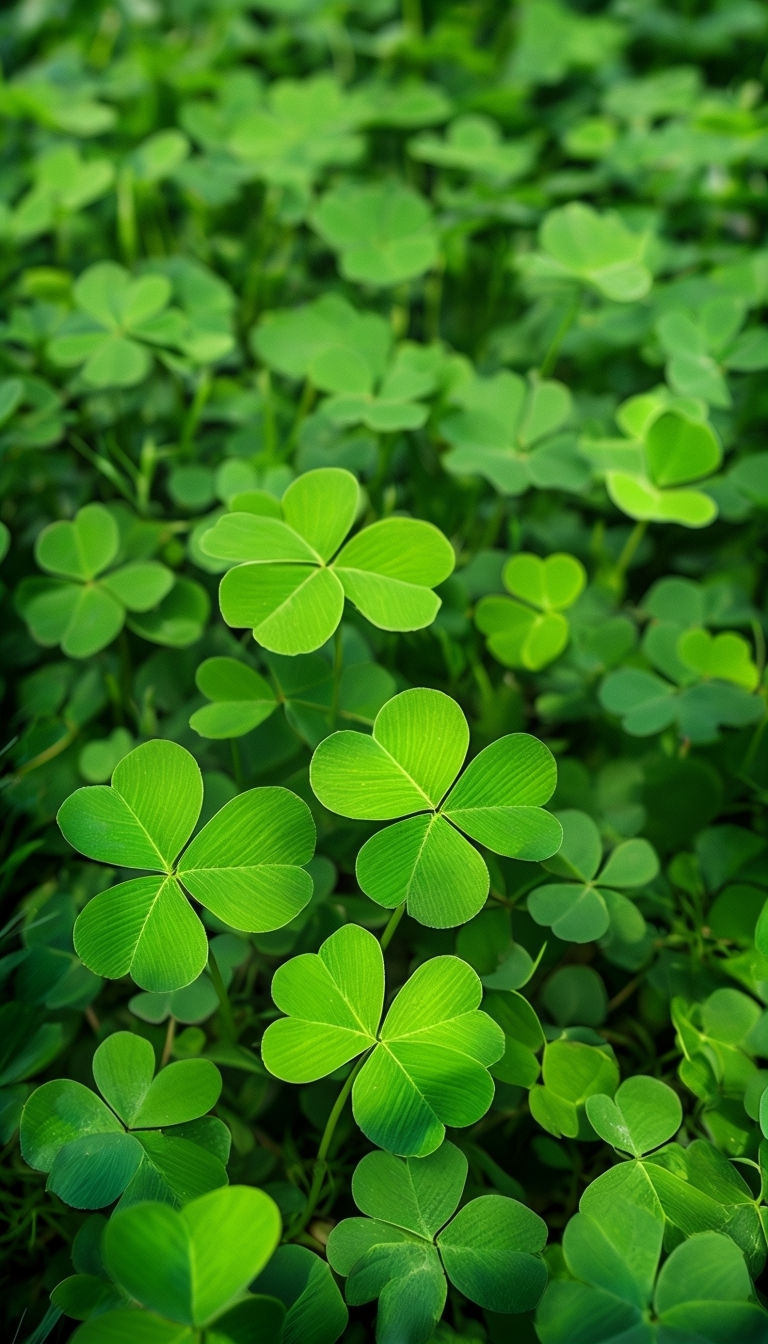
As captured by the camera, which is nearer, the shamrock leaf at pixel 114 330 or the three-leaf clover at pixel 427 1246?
the three-leaf clover at pixel 427 1246

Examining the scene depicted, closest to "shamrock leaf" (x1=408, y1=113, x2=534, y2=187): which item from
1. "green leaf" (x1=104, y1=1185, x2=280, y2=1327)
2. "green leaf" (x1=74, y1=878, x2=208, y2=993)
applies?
"green leaf" (x1=74, y1=878, x2=208, y2=993)

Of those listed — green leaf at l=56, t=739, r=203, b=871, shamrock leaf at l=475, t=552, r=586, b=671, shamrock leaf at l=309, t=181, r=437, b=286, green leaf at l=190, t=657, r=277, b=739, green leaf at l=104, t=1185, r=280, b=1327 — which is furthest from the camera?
shamrock leaf at l=309, t=181, r=437, b=286

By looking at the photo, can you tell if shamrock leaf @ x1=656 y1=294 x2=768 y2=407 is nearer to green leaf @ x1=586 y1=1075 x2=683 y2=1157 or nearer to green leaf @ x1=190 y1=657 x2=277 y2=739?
green leaf @ x1=190 y1=657 x2=277 y2=739

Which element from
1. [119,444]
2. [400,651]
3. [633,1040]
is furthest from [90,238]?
[633,1040]

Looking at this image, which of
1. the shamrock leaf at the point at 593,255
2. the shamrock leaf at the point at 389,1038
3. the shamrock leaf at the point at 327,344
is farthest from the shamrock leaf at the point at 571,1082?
the shamrock leaf at the point at 593,255

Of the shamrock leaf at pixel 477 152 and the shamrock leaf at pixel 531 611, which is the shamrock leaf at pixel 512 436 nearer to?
the shamrock leaf at pixel 531 611

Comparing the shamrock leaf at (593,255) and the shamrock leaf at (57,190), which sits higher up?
the shamrock leaf at (57,190)

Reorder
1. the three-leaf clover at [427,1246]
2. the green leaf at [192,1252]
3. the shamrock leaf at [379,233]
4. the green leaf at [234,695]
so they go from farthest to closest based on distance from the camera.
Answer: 1. the shamrock leaf at [379,233]
2. the green leaf at [234,695]
3. the three-leaf clover at [427,1246]
4. the green leaf at [192,1252]

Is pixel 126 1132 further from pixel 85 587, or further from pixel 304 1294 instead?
pixel 85 587
